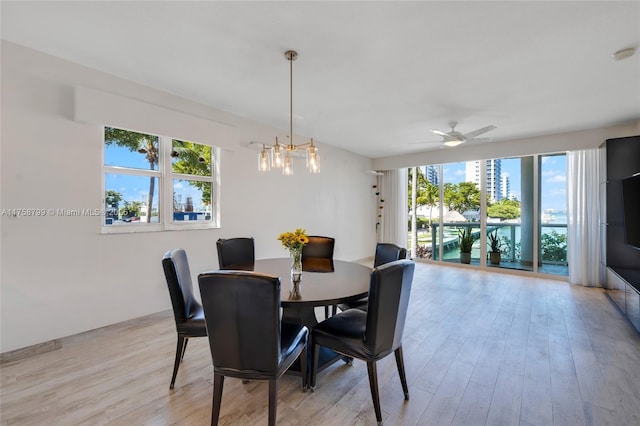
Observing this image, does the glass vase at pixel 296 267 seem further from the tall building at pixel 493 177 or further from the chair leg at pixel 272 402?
the tall building at pixel 493 177

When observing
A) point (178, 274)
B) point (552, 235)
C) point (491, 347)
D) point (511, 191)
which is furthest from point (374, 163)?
point (178, 274)

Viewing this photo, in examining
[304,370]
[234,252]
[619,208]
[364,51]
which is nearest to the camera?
[304,370]

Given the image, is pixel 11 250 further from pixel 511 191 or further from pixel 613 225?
pixel 511 191

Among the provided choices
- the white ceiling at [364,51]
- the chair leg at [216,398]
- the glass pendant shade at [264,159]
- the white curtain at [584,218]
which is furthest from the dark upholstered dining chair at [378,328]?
the white curtain at [584,218]

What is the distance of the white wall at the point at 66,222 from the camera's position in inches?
94.1

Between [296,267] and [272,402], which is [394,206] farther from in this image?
[272,402]

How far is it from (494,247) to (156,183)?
6266 millimetres

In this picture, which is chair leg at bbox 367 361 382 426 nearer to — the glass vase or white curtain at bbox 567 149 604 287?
the glass vase

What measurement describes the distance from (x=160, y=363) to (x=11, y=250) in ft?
5.18

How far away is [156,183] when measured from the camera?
3379 mm

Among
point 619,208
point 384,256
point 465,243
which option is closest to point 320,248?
point 384,256

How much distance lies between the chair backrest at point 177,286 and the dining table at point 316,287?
563 millimetres

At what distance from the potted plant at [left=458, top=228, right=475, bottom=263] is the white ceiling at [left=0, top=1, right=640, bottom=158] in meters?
2.93

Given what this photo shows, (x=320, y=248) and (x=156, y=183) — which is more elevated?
(x=156, y=183)
